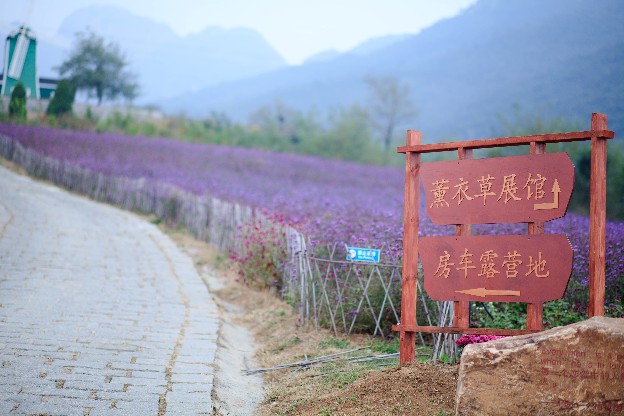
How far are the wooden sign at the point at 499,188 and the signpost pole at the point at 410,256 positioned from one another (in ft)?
0.33

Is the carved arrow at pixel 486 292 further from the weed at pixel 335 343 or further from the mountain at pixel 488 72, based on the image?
the mountain at pixel 488 72

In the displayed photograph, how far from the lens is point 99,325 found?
5.61m

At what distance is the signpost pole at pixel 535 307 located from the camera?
381cm

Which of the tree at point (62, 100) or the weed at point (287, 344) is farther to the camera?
the tree at point (62, 100)

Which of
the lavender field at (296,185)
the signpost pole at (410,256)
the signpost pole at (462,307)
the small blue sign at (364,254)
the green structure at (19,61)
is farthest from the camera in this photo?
the green structure at (19,61)

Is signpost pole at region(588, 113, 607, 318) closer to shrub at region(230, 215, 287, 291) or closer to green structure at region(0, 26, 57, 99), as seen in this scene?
shrub at region(230, 215, 287, 291)

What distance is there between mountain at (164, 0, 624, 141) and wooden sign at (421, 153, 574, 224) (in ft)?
28.8

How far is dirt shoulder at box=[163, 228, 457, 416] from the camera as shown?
372 centimetres

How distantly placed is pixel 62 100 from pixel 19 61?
5.16 metres

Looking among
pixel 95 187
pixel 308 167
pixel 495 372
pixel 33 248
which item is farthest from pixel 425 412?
pixel 308 167

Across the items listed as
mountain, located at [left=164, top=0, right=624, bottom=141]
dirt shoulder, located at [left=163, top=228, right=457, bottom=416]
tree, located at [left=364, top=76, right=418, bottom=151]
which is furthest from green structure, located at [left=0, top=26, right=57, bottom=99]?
tree, located at [left=364, top=76, right=418, bottom=151]

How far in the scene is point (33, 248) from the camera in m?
8.84

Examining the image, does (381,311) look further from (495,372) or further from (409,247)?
(495,372)

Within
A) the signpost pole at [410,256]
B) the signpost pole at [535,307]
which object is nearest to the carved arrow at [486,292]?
the signpost pole at [535,307]
